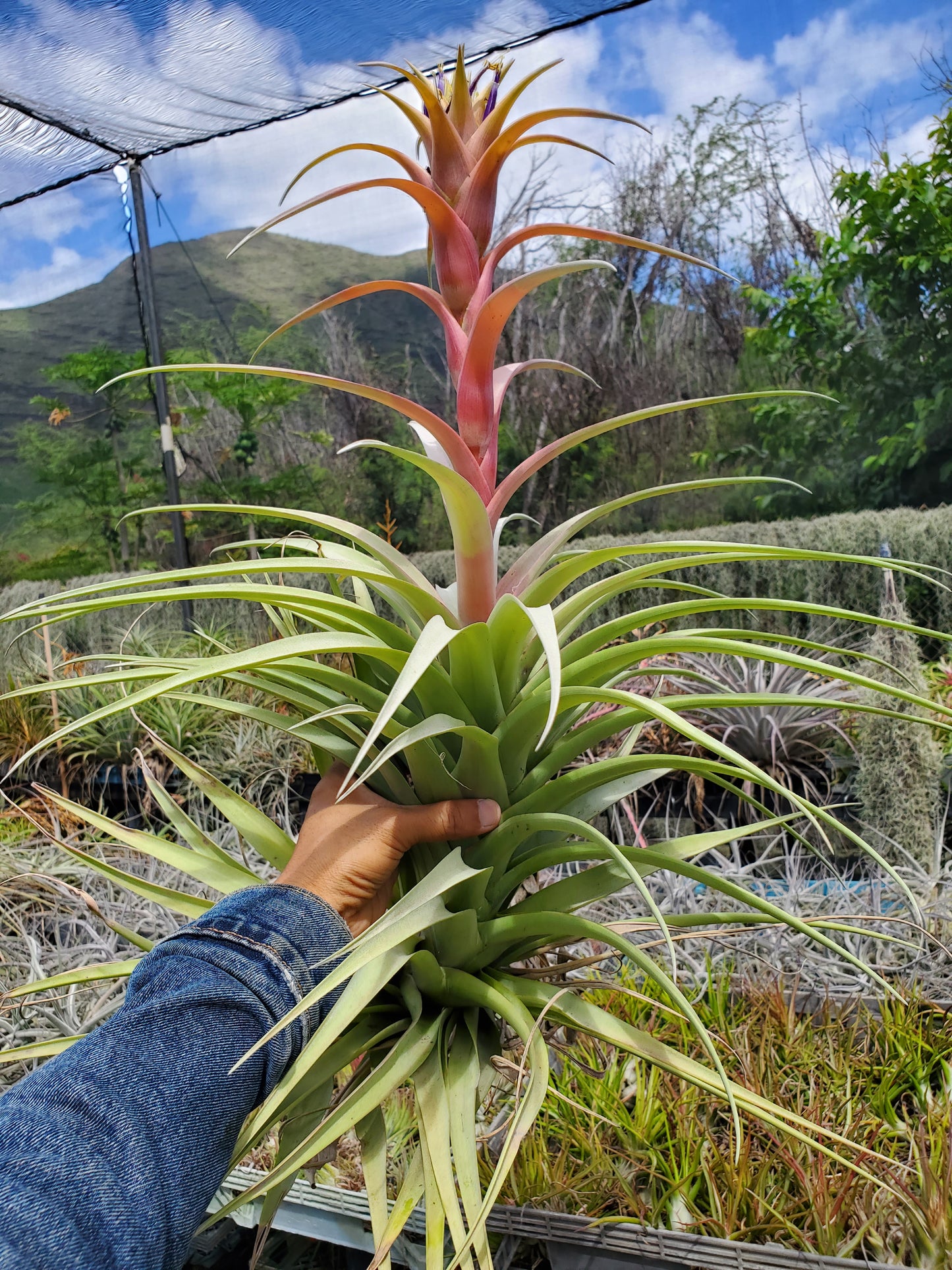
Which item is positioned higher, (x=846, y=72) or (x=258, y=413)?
(x=846, y=72)

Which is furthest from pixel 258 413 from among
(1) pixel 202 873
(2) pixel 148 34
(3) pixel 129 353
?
(1) pixel 202 873

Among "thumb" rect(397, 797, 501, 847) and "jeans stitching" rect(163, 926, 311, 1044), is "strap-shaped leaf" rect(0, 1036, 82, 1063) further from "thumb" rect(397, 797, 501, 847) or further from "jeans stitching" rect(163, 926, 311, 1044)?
"thumb" rect(397, 797, 501, 847)

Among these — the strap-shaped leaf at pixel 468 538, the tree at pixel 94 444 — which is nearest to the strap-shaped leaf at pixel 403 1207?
the strap-shaped leaf at pixel 468 538

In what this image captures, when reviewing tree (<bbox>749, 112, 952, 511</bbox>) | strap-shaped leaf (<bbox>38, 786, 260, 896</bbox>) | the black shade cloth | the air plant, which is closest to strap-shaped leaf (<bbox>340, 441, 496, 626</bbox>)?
strap-shaped leaf (<bbox>38, 786, 260, 896</bbox>)

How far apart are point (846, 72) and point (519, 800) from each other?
244 inches

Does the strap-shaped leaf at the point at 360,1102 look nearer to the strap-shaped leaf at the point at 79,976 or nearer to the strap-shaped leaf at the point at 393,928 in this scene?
the strap-shaped leaf at the point at 393,928

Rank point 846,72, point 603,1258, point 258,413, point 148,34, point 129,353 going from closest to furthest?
1. point 603,1258
2. point 148,34
3. point 846,72
4. point 129,353
5. point 258,413

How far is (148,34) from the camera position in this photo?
304cm

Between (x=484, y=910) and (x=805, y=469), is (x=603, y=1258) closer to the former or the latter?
(x=484, y=910)

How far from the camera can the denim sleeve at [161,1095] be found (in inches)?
21.0

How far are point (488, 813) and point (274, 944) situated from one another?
211mm

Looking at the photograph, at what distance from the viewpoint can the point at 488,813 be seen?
29.3 inches

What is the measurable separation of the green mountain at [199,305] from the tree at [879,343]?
3.72m

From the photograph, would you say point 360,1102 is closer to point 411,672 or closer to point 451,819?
point 451,819
